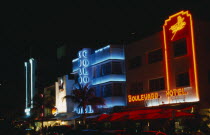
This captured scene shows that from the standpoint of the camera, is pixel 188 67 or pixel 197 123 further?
pixel 188 67

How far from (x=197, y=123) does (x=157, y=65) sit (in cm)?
843

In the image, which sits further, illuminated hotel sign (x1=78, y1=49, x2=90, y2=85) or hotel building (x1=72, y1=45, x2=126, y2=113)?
illuminated hotel sign (x1=78, y1=49, x2=90, y2=85)

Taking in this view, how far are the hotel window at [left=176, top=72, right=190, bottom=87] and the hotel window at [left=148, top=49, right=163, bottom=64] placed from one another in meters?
2.96

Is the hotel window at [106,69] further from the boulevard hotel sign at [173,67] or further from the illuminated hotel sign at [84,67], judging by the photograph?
the boulevard hotel sign at [173,67]

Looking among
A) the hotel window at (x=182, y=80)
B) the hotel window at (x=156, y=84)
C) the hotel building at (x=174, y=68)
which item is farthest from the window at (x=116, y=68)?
the hotel window at (x=182, y=80)

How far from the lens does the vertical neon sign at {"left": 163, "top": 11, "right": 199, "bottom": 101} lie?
83.6ft

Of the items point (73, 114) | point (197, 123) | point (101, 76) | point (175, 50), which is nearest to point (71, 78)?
point (73, 114)

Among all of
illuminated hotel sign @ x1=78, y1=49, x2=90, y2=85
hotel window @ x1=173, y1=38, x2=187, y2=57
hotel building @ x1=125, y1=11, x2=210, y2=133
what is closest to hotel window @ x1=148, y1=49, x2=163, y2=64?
hotel building @ x1=125, y1=11, x2=210, y2=133

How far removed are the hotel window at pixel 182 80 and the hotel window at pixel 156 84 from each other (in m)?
2.04

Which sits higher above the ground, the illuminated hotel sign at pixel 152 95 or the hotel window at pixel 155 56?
the hotel window at pixel 155 56

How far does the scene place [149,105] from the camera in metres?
30.0

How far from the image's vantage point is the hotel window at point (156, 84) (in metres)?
29.4

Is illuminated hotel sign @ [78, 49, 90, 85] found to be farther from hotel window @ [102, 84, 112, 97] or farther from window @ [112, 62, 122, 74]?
window @ [112, 62, 122, 74]

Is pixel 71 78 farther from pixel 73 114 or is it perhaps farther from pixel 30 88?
pixel 30 88
